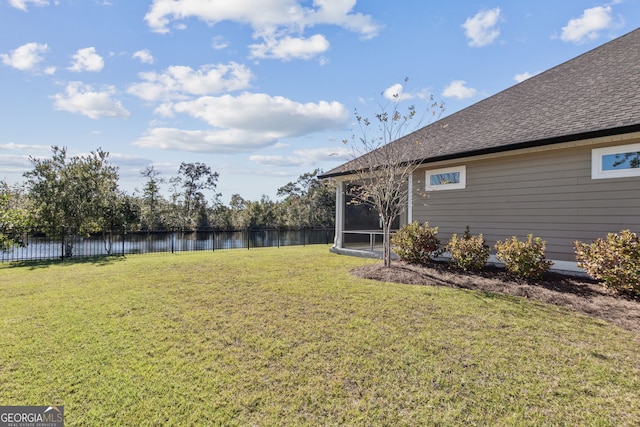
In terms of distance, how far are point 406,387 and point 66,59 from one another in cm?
1183

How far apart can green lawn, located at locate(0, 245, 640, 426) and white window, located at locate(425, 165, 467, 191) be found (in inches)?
141

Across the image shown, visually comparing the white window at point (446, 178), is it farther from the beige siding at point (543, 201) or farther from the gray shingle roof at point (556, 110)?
the gray shingle roof at point (556, 110)

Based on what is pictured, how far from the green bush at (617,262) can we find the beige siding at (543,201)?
82 centimetres

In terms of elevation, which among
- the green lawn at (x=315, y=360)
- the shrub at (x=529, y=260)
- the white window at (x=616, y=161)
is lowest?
the green lawn at (x=315, y=360)

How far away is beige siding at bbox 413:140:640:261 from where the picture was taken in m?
5.62

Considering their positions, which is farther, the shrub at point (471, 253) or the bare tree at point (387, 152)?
the bare tree at point (387, 152)

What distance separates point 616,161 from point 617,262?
2026mm

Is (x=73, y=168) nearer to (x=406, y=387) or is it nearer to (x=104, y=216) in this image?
(x=104, y=216)

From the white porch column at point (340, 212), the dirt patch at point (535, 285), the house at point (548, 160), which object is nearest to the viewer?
the dirt patch at point (535, 285)

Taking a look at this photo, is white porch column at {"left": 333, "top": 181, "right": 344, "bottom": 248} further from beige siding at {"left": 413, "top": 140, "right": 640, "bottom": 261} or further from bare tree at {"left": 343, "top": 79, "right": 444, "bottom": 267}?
beige siding at {"left": 413, "top": 140, "right": 640, "bottom": 261}

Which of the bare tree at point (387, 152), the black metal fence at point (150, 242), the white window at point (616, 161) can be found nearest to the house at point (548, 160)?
→ the white window at point (616, 161)

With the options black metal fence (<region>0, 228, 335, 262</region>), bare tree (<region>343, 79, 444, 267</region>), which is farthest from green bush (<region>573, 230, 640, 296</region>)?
black metal fence (<region>0, 228, 335, 262</region>)

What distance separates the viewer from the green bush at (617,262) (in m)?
4.59

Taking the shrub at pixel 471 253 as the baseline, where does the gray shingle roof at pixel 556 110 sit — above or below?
above
